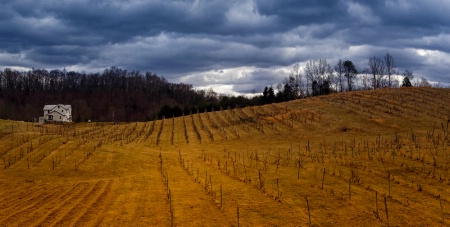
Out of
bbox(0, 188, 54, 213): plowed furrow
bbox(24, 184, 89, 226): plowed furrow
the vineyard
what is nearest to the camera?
bbox(24, 184, 89, 226): plowed furrow

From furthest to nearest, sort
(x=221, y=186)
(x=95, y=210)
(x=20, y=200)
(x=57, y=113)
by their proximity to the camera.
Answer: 1. (x=57, y=113)
2. (x=221, y=186)
3. (x=20, y=200)
4. (x=95, y=210)

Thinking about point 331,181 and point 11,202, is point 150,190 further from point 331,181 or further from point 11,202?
point 331,181

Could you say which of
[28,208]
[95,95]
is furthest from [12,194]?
[95,95]

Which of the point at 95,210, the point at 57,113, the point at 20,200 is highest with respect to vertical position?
the point at 57,113

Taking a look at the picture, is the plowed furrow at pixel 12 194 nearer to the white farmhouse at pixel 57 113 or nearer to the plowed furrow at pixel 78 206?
the plowed furrow at pixel 78 206

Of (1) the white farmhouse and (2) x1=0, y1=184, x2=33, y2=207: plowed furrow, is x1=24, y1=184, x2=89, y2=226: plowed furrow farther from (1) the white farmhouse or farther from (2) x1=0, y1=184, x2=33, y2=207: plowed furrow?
(1) the white farmhouse

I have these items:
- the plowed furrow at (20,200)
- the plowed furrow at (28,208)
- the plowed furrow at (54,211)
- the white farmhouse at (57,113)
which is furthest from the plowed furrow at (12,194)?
the white farmhouse at (57,113)

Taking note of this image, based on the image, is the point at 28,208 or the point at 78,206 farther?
the point at 78,206

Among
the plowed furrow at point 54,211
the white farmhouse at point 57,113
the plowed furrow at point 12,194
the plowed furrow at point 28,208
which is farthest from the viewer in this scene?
the white farmhouse at point 57,113

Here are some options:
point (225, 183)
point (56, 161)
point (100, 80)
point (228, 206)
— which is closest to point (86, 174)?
point (56, 161)

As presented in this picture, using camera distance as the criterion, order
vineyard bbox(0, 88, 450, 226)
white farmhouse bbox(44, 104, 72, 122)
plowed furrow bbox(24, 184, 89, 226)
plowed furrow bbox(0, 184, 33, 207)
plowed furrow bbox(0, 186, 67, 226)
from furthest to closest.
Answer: white farmhouse bbox(44, 104, 72, 122), plowed furrow bbox(0, 184, 33, 207), vineyard bbox(0, 88, 450, 226), plowed furrow bbox(0, 186, 67, 226), plowed furrow bbox(24, 184, 89, 226)

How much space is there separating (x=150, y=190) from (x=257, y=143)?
68.6 feet

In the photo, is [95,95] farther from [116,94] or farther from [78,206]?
[78,206]

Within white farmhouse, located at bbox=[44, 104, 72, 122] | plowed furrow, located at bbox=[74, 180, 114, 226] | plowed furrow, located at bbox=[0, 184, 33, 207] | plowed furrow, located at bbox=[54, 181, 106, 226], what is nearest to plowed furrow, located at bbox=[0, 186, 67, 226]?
plowed furrow, located at bbox=[0, 184, 33, 207]
